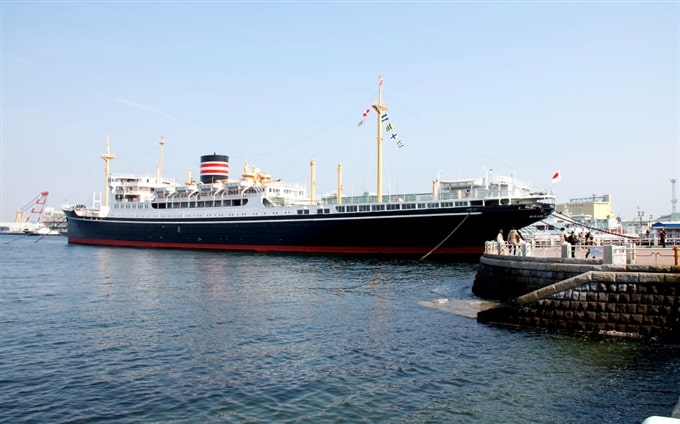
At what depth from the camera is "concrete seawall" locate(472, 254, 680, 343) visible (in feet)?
52.5

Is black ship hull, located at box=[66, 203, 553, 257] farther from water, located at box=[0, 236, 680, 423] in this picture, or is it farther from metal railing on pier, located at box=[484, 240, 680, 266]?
water, located at box=[0, 236, 680, 423]

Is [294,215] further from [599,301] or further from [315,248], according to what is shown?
[599,301]

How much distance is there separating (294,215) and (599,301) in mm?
45696

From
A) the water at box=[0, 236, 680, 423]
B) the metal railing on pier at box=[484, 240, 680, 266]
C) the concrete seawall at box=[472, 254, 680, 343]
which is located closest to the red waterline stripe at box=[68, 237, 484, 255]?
the metal railing on pier at box=[484, 240, 680, 266]

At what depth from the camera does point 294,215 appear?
60.3 metres

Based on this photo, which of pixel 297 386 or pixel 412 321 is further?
pixel 412 321

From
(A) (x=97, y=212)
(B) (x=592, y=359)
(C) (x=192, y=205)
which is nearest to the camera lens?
(B) (x=592, y=359)

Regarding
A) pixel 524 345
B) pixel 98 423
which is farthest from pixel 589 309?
pixel 98 423

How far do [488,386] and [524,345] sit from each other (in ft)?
13.2

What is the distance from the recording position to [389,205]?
53719 millimetres

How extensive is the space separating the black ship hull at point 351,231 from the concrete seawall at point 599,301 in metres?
29.1

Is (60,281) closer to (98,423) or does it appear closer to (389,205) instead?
(98,423)

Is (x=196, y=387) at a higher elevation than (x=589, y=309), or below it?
below

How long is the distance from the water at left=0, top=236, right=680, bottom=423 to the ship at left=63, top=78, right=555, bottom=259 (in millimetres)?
25126
